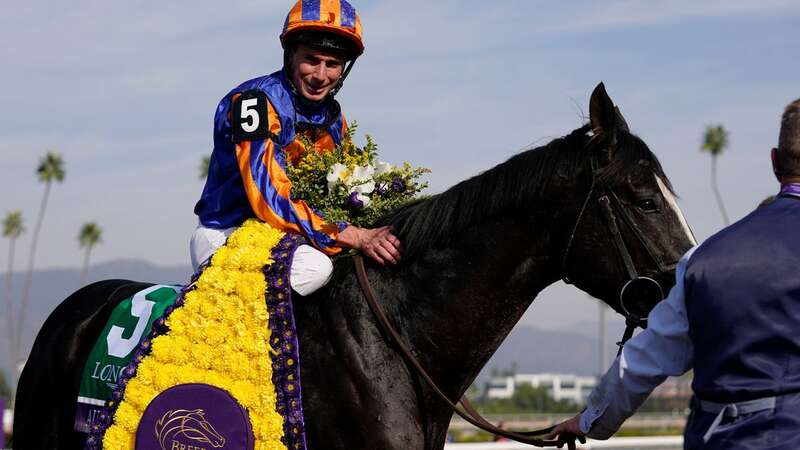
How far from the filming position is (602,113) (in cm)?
379

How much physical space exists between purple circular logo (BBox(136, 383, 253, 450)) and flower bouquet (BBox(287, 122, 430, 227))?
866 millimetres

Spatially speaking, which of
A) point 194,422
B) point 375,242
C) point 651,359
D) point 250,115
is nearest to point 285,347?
point 194,422

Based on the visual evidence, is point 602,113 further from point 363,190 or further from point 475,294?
point 363,190

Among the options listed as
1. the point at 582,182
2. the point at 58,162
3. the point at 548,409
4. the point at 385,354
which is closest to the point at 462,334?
the point at 385,354

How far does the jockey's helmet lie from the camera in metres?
4.37

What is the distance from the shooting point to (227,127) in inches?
169

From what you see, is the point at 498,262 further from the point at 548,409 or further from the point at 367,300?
the point at 548,409

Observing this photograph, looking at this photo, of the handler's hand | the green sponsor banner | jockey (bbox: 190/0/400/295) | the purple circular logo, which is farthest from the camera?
the green sponsor banner

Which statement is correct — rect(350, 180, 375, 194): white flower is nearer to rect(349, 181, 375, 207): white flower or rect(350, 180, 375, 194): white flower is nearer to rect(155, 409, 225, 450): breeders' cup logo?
rect(349, 181, 375, 207): white flower

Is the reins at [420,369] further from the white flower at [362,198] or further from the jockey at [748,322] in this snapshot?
the jockey at [748,322]

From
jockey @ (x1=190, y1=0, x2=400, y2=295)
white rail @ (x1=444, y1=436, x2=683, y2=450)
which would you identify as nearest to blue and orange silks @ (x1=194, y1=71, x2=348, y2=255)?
jockey @ (x1=190, y1=0, x2=400, y2=295)

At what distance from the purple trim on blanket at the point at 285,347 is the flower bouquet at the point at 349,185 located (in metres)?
0.40

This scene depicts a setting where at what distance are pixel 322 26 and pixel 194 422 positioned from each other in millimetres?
1666

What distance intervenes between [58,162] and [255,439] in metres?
50.8
